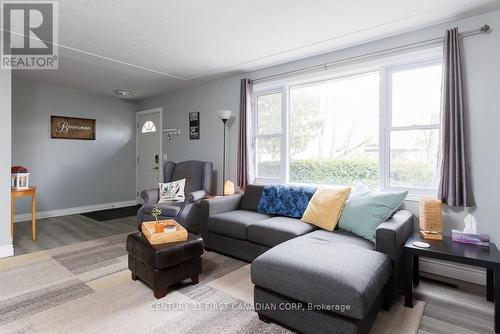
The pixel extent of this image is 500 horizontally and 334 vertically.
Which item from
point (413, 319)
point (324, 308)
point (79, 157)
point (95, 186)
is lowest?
point (413, 319)

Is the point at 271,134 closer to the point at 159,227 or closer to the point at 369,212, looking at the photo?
the point at 369,212

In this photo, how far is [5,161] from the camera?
298 centimetres

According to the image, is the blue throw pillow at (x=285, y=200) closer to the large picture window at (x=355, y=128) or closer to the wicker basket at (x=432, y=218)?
the large picture window at (x=355, y=128)

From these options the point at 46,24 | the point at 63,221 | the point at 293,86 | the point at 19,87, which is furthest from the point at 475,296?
the point at 19,87

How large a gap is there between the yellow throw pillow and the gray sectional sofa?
0.13 metres

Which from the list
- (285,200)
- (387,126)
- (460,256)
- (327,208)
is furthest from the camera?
Answer: (285,200)

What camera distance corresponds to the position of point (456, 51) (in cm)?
237

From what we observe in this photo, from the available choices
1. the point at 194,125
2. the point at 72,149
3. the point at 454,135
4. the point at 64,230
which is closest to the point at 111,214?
the point at 64,230

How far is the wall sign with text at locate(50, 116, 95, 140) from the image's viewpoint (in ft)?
16.2

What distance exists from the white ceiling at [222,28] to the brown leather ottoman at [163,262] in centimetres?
197

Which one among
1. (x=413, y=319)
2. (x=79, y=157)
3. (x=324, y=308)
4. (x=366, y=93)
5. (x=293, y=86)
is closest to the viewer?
(x=324, y=308)

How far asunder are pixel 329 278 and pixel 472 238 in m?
1.35

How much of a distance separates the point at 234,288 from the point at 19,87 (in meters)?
4.89

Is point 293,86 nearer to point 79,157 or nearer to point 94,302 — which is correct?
point 94,302
